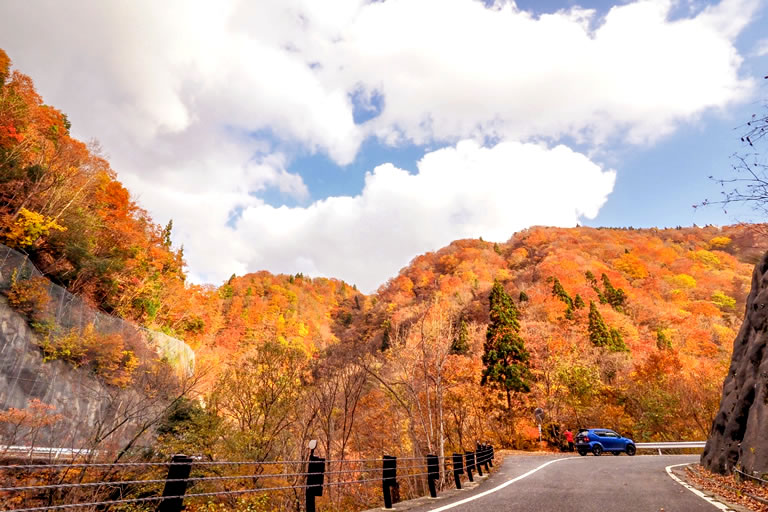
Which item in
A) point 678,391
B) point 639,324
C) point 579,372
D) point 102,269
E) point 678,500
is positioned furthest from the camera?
point 639,324

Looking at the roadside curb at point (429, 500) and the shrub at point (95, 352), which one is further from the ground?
the shrub at point (95, 352)

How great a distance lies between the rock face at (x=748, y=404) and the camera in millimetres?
9102

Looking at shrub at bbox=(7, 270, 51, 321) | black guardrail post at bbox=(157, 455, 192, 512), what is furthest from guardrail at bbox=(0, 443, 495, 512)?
shrub at bbox=(7, 270, 51, 321)

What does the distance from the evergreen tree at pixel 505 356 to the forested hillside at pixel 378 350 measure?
11 cm

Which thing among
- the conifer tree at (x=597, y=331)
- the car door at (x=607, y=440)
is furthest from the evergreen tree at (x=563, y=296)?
the car door at (x=607, y=440)

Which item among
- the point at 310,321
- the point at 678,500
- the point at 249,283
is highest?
the point at 249,283

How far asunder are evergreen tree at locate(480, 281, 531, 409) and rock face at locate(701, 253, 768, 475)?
1779cm

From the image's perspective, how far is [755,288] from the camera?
13.0 metres

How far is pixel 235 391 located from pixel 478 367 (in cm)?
2201

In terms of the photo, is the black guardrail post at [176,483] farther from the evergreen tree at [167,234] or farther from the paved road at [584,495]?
the evergreen tree at [167,234]

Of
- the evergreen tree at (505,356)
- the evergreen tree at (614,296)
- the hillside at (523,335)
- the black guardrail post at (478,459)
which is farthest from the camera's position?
the evergreen tree at (614,296)

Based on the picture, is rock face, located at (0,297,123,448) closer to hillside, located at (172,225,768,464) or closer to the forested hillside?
the forested hillside

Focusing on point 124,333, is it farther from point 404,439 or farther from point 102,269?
point 404,439

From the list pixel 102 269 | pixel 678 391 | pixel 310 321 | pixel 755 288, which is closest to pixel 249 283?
pixel 310 321
